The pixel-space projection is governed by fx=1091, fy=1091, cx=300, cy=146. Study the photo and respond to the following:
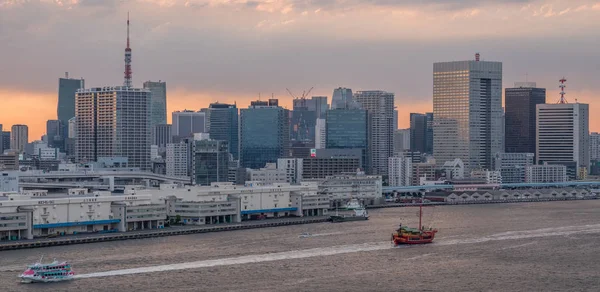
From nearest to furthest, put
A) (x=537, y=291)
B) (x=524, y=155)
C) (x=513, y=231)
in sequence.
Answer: (x=537, y=291), (x=513, y=231), (x=524, y=155)

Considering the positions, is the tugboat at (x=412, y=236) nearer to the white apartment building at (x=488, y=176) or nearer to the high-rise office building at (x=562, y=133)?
the white apartment building at (x=488, y=176)

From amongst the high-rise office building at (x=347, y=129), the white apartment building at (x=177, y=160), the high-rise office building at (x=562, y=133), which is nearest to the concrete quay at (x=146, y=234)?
the white apartment building at (x=177, y=160)

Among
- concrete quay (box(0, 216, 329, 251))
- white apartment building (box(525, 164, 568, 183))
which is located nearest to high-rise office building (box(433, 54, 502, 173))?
white apartment building (box(525, 164, 568, 183))

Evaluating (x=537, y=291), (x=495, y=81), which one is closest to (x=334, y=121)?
(x=495, y=81)

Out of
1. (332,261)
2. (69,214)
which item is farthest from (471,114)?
(332,261)

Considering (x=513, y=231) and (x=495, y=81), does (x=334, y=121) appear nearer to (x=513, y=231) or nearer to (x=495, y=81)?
(x=495, y=81)

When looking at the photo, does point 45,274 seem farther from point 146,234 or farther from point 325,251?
point 146,234
